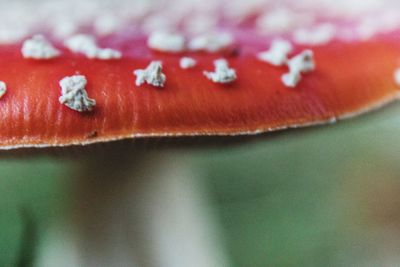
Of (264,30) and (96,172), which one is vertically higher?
(264,30)

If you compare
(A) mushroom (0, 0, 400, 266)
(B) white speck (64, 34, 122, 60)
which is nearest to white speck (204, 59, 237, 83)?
(A) mushroom (0, 0, 400, 266)

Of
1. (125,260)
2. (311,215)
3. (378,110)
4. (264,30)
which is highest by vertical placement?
(264,30)

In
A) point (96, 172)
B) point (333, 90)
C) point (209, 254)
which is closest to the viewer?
point (333, 90)

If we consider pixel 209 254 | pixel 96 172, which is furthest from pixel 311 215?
pixel 96 172

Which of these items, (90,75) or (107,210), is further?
(107,210)

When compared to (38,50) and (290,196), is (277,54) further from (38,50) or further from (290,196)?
(290,196)

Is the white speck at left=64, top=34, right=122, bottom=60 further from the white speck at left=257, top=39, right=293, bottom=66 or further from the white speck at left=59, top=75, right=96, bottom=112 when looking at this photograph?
the white speck at left=257, top=39, right=293, bottom=66

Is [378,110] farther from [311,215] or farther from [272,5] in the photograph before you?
[311,215]

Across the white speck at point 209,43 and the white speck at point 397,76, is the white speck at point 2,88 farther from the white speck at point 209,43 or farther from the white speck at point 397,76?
the white speck at point 397,76
